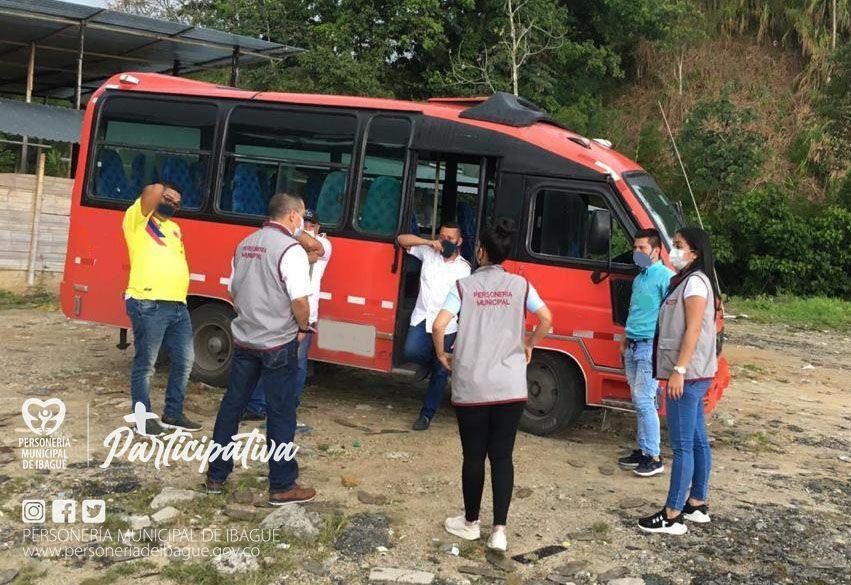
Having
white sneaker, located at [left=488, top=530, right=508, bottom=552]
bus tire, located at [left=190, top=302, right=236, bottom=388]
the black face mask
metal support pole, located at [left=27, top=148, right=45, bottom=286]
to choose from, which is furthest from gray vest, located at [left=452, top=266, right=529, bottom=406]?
metal support pole, located at [left=27, top=148, right=45, bottom=286]

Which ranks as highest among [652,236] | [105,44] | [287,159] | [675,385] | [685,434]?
[105,44]

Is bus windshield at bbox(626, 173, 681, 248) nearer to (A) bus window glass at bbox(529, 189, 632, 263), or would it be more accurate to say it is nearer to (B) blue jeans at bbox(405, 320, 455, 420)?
(A) bus window glass at bbox(529, 189, 632, 263)

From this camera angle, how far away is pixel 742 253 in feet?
60.8

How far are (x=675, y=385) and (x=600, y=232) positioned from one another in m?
2.06

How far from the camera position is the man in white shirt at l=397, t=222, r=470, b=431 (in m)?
6.64

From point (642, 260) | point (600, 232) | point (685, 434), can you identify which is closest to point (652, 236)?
point (642, 260)

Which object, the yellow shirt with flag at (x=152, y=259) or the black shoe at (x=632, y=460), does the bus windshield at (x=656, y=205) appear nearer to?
the black shoe at (x=632, y=460)

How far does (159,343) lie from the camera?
6.18 m

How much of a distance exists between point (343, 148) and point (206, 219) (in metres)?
1.43

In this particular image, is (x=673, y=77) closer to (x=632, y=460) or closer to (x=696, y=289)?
(x=632, y=460)

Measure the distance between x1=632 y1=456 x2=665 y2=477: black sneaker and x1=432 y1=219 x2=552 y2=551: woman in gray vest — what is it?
1810 mm

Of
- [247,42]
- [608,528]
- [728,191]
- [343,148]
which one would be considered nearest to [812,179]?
[728,191]

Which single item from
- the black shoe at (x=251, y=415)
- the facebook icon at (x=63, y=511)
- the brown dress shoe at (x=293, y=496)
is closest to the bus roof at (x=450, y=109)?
the black shoe at (x=251, y=415)

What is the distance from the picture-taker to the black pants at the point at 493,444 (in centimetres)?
448
